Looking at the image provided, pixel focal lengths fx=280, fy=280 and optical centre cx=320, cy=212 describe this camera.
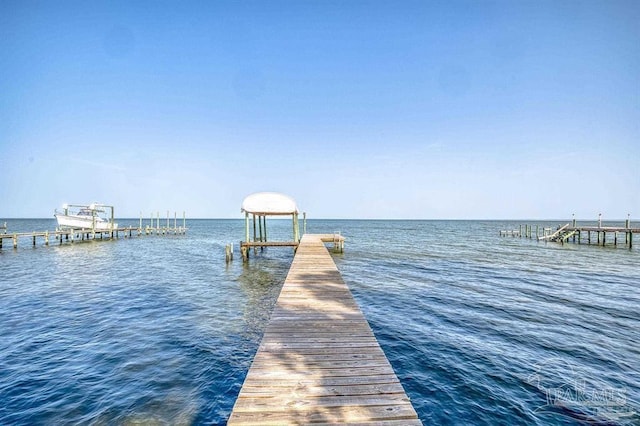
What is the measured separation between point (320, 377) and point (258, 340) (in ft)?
14.7

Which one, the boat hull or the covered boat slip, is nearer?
the covered boat slip

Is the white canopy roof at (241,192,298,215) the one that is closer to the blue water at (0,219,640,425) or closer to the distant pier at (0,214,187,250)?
the blue water at (0,219,640,425)

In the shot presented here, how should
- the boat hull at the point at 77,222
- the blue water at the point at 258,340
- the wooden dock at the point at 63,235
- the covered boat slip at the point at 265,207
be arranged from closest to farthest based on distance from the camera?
1. the blue water at the point at 258,340
2. the covered boat slip at the point at 265,207
3. the wooden dock at the point at 63,235
4. the boat hull at the point at 77,222

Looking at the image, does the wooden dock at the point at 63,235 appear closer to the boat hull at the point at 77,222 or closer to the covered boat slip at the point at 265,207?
the boat hull at the point at 77,222

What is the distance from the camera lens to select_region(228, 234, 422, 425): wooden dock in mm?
3238

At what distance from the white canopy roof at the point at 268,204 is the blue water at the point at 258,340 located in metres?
7.37

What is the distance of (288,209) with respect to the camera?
2294 cm

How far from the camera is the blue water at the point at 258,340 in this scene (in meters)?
5.30

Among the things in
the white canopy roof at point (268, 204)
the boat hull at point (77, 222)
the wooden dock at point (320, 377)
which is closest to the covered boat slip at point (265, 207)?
the white canopy roof at point (268, 204)

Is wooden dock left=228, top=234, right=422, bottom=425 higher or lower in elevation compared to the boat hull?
lower

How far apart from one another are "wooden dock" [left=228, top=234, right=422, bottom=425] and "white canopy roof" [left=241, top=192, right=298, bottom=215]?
51.5 ft

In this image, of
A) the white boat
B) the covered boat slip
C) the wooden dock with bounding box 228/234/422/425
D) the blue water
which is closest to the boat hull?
the white boat

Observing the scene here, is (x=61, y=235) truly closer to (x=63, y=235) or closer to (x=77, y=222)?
(x=77, y=222)

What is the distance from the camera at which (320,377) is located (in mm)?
4090
